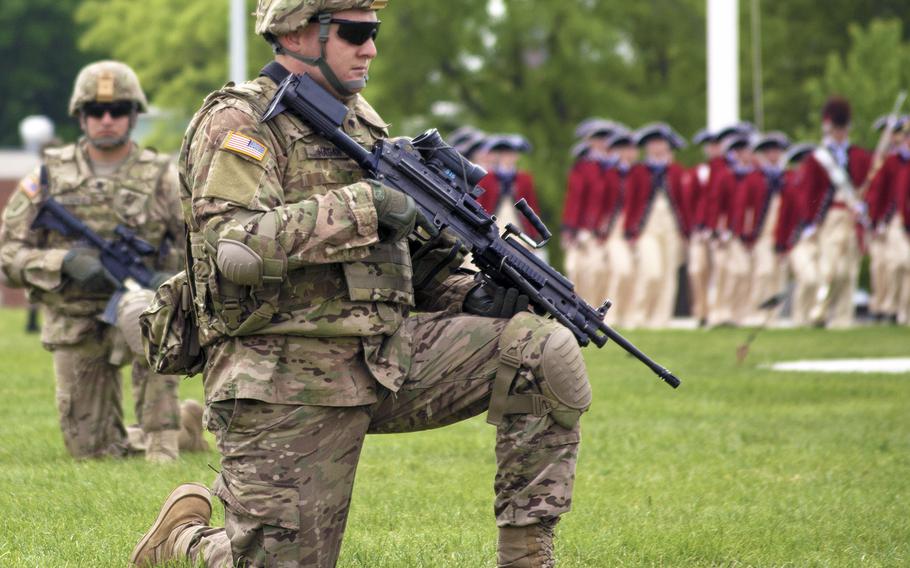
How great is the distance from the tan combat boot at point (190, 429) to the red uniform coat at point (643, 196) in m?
12.8

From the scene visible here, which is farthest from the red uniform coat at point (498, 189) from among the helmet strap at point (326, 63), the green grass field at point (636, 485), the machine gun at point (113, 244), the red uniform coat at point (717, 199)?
the helmet strap at point (326, 63)

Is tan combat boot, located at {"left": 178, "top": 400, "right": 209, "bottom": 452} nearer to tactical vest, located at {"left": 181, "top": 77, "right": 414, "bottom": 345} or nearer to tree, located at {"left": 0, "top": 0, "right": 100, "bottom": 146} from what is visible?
tactical vest, located at {"left": 181, "top": 77, "right": 414, "bottom": 345}

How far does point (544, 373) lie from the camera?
554 centimetres

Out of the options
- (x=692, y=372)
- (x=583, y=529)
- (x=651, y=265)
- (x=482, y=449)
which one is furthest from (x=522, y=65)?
(x=583, y=529)

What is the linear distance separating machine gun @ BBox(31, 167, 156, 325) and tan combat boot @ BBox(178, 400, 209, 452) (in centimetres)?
94

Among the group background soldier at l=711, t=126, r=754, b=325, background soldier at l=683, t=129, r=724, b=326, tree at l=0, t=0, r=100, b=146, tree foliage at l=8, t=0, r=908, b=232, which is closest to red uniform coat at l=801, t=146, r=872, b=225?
background soldier at l=711, t=126, r=754, b=325

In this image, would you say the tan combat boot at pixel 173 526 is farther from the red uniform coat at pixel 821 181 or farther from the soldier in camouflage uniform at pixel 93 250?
the red uniform coat at pixel 821 181

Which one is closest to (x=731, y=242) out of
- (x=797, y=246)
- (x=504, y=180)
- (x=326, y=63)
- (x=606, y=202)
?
(x=797, y=246)

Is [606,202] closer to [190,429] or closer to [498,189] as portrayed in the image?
[498,189]

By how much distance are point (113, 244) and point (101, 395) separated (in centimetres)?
88

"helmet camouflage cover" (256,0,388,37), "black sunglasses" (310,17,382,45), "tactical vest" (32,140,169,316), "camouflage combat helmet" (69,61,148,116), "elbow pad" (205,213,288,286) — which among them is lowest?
"elbow pad" (205,213,288,286)

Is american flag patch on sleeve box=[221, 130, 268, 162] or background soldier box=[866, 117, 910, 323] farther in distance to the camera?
background soldier box=[866, 117, 910, 323]

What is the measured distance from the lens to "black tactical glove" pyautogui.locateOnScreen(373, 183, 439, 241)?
5.41 metres

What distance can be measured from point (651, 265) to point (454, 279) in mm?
16275
